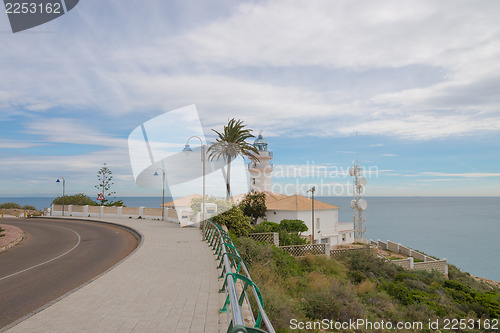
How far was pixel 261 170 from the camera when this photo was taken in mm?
57844

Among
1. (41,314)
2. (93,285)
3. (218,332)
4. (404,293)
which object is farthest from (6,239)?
(404,293)

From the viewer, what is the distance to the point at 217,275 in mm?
10766

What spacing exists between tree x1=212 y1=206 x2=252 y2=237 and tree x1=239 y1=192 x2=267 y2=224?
20224 millimetres

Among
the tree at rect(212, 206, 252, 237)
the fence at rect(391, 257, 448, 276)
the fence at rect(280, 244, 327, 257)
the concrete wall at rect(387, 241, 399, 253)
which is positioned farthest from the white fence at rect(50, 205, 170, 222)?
the concrete wall at rect(387, 241, 399, 253)

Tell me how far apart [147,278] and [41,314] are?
3515mm

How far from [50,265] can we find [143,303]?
8.75 m

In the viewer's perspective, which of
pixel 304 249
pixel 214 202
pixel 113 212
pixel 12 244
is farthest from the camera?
pixel 113 212

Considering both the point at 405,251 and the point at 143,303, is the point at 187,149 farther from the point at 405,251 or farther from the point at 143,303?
the point at 405,251

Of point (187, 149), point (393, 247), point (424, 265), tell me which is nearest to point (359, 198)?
point (393, 247)

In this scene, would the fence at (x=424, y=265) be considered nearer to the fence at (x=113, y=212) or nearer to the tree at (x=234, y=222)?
the tree at (x=234, y=222)

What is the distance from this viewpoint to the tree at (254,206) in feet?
149

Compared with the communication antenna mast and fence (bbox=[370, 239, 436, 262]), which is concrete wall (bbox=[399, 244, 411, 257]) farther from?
the communication antenna mast

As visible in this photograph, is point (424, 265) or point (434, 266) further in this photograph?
point (434, 266)

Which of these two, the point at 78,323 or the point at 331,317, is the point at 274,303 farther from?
the point at 78,323
